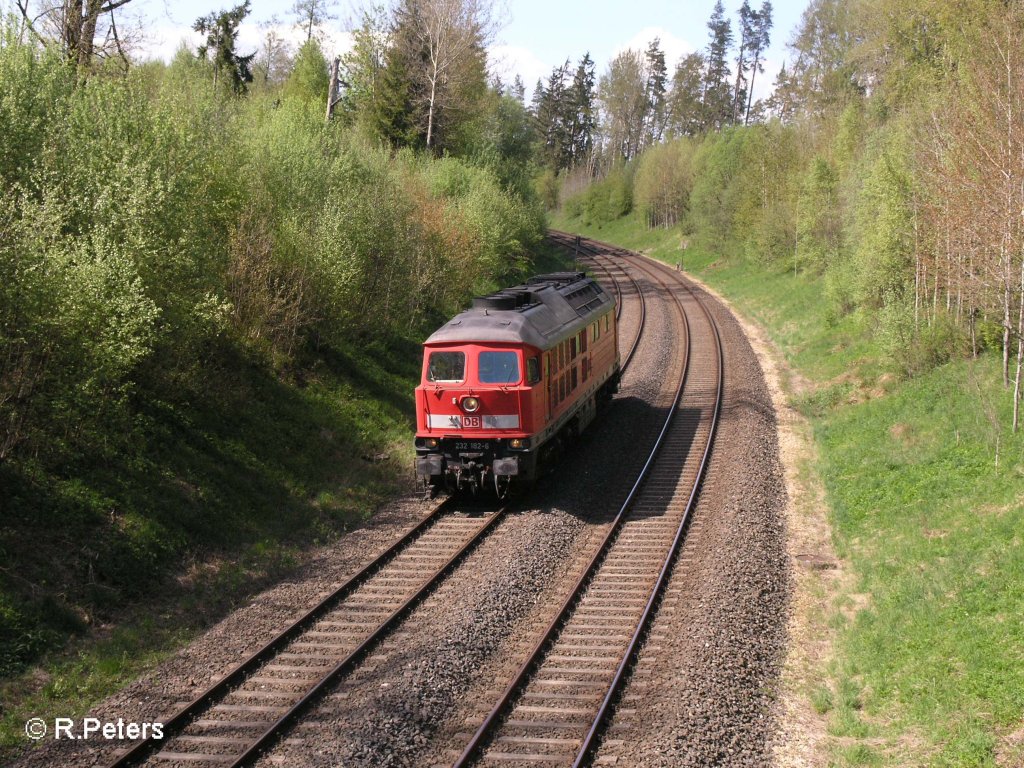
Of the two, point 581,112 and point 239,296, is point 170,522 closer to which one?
point 239,296

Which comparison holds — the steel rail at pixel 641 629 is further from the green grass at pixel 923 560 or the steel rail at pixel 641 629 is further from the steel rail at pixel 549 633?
the green grass at pixel 923 560

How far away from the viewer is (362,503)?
16.8 m

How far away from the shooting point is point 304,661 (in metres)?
10.6

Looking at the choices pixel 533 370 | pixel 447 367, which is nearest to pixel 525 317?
pixel 533 370

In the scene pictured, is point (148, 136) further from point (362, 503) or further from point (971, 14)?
point (971, 14)

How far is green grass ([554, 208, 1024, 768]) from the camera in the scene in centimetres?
907

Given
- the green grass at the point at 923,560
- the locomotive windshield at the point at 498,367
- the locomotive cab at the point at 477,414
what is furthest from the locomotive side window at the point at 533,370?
the green grass at the point at 923,560

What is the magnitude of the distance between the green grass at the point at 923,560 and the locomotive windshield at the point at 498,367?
631 cm

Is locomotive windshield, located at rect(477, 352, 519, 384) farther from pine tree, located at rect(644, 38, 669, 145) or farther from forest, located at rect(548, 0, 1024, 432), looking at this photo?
pine tree, located at rect(644, 38, 669, 145)

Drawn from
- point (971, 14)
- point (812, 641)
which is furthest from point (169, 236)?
point (971, 14)

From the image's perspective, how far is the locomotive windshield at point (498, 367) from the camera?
52.4 feet

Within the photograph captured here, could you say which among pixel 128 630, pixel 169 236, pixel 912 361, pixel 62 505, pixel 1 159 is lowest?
pixel 128 630

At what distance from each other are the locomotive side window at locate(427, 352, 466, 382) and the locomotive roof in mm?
276

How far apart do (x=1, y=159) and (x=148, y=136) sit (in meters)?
2.90
